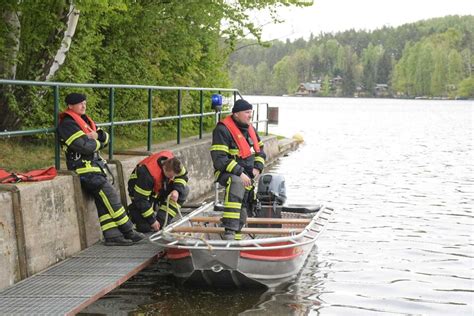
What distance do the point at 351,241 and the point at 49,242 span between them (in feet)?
18.1

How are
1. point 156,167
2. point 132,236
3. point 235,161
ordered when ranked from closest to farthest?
point 235,161
point 132,236
point 156,167

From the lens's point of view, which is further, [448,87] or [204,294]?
[448,87]

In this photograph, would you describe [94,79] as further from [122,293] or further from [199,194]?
[122,293]

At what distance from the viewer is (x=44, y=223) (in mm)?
9172

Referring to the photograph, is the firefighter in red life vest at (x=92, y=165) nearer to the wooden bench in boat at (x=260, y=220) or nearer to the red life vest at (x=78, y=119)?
the red life vest at (x=78, y=119)

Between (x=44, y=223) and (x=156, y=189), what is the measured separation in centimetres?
201

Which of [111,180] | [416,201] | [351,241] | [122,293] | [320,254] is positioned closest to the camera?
[122,293]

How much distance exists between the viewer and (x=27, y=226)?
8742 millimetres

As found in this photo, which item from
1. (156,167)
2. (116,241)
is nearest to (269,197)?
(156,167)

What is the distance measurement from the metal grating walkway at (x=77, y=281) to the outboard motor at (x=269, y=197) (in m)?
1.87

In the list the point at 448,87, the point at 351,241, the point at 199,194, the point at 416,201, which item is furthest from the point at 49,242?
the point at 448,87

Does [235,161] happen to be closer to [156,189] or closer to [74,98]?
[156,189]

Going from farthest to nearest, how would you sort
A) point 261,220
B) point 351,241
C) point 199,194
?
1. point 199,194
2. point 351,241
3. point 261,220

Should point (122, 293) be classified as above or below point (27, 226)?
below
